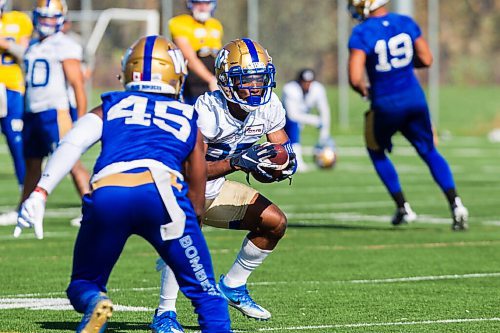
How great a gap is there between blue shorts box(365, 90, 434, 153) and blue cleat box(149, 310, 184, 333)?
199 inches

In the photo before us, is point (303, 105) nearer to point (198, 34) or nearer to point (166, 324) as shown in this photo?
point (198, 34)

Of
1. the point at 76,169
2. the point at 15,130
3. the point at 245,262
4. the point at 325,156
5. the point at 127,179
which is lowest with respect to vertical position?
the point at 325,156

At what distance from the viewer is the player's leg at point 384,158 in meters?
10.9

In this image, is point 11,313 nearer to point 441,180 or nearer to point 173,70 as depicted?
point 173,70

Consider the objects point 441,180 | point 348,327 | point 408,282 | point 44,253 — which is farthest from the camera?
point 441,180

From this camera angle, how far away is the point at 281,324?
20.7 feet

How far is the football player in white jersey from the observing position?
10.9 meters

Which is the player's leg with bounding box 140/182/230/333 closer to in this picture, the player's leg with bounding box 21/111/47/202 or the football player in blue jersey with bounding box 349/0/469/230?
the football player in blue jersey with bounding box 349/0/469/230

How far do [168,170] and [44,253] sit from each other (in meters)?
4.54

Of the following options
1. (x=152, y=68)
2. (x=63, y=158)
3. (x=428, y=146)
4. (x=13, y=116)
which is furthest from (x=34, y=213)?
(x=13, y=116)

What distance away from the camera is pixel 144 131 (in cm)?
514

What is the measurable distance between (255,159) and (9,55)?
21.4 feet

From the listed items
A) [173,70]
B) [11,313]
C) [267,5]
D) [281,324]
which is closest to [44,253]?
[11,313]

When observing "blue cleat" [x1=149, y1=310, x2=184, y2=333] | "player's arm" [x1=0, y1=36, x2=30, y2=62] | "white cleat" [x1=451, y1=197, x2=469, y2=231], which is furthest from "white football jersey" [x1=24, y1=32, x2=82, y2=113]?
"blue cleat" [x1=149, y1=310, x2=184, y2=333]
